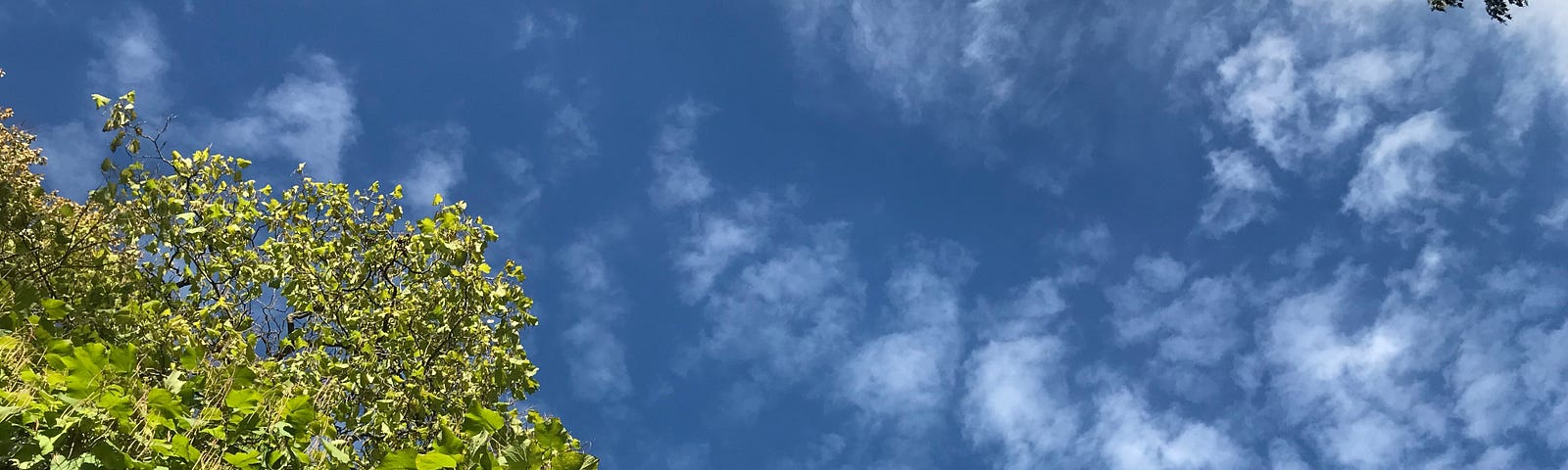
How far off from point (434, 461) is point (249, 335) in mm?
8746

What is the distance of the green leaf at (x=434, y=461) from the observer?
4359 mm

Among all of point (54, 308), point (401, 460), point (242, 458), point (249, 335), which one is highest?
point (249, 335)

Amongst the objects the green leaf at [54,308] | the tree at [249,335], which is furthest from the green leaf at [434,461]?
the green leaf at [54,308]

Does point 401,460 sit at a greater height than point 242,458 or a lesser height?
greater

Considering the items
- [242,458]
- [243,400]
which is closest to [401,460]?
[242,458]

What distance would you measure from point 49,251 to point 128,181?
1053mm

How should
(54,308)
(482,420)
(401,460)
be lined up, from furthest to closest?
(54,308)
(482,420)
(401,460)

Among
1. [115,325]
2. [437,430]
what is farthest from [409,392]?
[115,325]

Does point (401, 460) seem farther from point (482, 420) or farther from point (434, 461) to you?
point (482, 420)

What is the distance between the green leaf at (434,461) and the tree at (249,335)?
0.01m

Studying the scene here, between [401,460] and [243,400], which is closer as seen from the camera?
[401,460]

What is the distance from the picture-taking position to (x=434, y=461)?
4.39m

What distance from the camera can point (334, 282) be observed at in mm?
12492

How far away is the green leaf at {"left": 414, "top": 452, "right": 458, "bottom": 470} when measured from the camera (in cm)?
436
